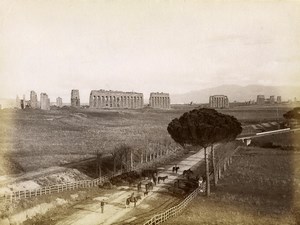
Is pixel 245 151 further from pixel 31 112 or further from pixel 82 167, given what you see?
pixel 31 112

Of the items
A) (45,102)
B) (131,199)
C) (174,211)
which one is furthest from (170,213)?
(45,102)

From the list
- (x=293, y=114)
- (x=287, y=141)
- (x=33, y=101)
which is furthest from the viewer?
(x=287, y=141)

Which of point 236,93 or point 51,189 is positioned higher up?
point 236,93

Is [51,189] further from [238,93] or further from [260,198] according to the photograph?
[238,93]

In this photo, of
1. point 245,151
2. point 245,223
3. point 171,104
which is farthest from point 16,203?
point 245,151

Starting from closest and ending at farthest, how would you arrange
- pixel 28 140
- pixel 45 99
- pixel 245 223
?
1. pixel 245 223
2. pixel 28 140
3. pixel 45 99

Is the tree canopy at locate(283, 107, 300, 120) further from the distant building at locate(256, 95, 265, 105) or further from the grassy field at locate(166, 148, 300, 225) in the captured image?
the grassy field at locate(166, 148, 300, 225)

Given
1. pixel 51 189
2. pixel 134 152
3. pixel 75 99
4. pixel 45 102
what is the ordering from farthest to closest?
pixel 134 152 < pixel 75 99 < pixel 51 189 < pixel 45 102
